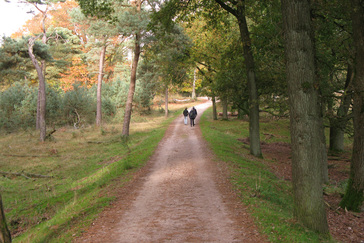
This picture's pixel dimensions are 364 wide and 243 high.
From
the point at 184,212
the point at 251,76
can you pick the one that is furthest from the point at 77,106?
the point at 184,212

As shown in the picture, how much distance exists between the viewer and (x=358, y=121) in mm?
7922

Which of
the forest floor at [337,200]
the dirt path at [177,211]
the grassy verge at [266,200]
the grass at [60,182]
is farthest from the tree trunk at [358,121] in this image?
the grass at [60,182]

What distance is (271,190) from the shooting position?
29.9 feet

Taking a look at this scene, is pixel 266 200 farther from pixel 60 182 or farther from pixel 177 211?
pixel 60 182

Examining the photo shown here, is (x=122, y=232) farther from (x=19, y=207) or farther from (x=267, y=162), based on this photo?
(x=267, y=162)

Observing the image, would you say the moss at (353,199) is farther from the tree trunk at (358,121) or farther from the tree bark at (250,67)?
the tree bark at (250,67)

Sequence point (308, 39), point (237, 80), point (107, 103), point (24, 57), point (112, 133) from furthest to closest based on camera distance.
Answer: point (107, 103)
point (112, 133)
point (24, 57)
point (237, 80)
point (308, 39)

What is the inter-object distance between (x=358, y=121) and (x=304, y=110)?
350 centimetres

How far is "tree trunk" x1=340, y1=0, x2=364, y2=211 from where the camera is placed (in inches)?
296

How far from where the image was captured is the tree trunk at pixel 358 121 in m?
7.51

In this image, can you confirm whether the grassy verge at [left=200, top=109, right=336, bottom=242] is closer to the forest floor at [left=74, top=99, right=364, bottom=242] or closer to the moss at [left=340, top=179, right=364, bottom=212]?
the forest floor at [left=74, top=99, right=364, bottom=242]

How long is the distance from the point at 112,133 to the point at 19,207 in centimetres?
1460

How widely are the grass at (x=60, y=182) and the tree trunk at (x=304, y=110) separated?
496 cm

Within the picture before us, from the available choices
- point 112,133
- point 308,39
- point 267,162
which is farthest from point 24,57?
point 308,39
